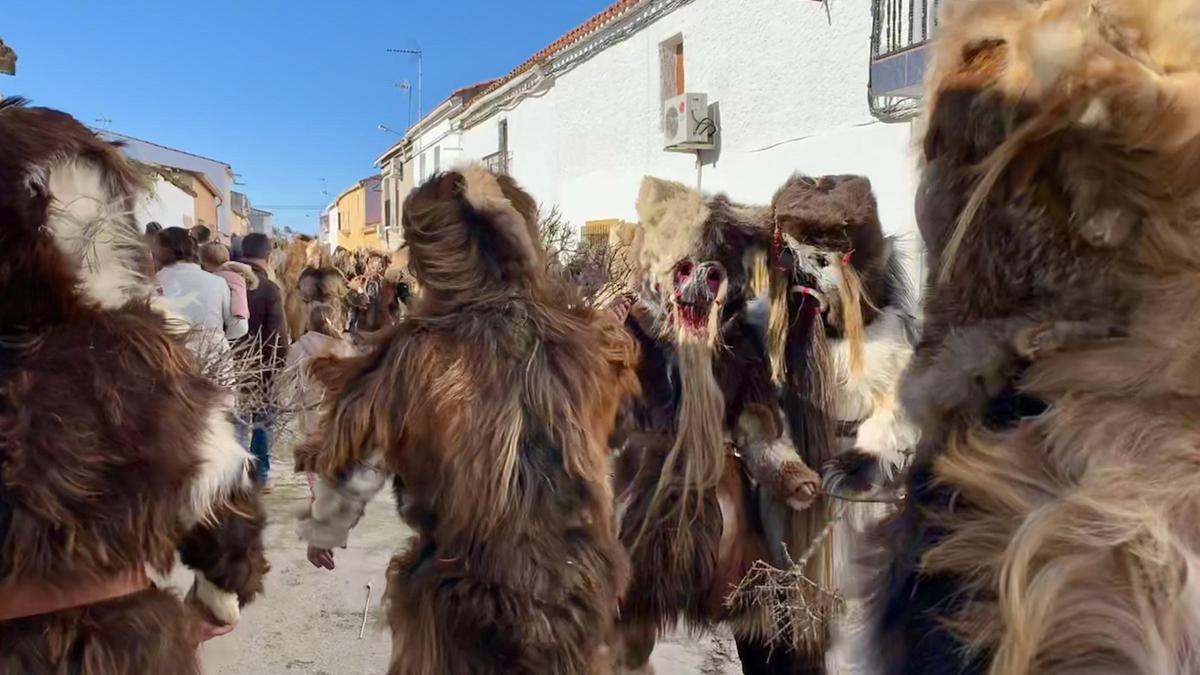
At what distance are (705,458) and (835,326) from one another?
0.60 metres

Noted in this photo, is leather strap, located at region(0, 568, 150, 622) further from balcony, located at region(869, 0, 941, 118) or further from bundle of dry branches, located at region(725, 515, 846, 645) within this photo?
balcony, located at region(869, 0, 941, 118)

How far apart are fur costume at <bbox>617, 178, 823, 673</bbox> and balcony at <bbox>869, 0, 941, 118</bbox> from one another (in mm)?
4367

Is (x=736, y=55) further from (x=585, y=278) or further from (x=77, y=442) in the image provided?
(x=77, y=442)

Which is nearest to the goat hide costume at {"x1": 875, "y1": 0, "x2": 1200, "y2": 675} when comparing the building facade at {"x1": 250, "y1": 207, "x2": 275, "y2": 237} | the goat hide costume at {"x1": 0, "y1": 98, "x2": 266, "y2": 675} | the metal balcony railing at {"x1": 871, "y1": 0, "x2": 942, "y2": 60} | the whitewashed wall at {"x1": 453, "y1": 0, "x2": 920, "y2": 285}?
the goat hide costume at {"x1": 0, "y1": 98, "x2": 266, "y2": 675}

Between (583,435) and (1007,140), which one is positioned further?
(583,435)

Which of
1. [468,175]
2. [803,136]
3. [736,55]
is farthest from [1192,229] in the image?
[736,55]

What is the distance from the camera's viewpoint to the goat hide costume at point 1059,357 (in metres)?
0.78

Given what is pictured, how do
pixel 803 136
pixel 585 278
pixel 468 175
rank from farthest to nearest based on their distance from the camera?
pixel 803 136, pixel 585 278, pixel 468 175

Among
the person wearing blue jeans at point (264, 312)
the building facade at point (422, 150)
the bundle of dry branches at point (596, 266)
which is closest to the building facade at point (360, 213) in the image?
the building facade at point (422, 150)

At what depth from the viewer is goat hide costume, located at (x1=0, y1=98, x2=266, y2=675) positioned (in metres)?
1.58

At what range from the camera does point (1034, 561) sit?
32.3 inches

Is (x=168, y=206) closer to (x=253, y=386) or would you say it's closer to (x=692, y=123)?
(x=692, y=123)

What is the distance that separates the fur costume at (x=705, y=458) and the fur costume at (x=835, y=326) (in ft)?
0.32

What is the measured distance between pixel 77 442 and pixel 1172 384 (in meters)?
1.73
